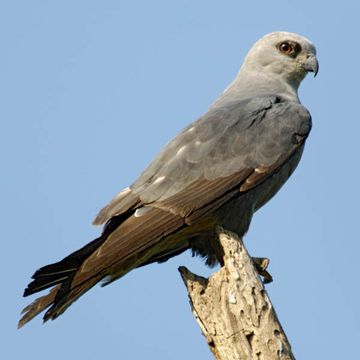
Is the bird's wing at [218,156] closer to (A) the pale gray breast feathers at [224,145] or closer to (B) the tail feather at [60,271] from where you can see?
(A) the pale gray breast feathers at [224,145]

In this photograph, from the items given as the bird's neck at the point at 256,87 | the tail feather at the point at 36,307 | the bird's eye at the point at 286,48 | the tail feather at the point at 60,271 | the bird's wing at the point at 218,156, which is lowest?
the tail feather at the point at 36,307

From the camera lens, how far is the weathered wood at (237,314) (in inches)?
197

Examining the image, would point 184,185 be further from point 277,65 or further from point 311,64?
point 311,64

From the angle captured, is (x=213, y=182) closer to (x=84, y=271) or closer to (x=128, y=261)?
(x=128, y=261)

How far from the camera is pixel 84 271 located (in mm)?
5820

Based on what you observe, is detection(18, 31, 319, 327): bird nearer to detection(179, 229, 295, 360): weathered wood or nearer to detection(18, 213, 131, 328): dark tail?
detection(18, 213, 131, 328): dark tail

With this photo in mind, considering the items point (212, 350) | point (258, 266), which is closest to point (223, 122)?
point (258, 266)

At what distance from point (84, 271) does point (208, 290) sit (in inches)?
37.2

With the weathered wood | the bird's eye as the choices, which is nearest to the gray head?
the bird's eye

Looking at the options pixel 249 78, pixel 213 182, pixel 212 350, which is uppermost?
pixel 249 78

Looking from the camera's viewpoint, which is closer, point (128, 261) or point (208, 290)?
point (208, 290)

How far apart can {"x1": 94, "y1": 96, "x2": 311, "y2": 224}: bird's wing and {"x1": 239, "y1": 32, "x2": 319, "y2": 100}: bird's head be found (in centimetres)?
115

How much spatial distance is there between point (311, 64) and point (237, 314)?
3.92 m

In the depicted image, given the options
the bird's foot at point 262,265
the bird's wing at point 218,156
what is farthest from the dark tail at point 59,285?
the bird's foot at point 262,265
